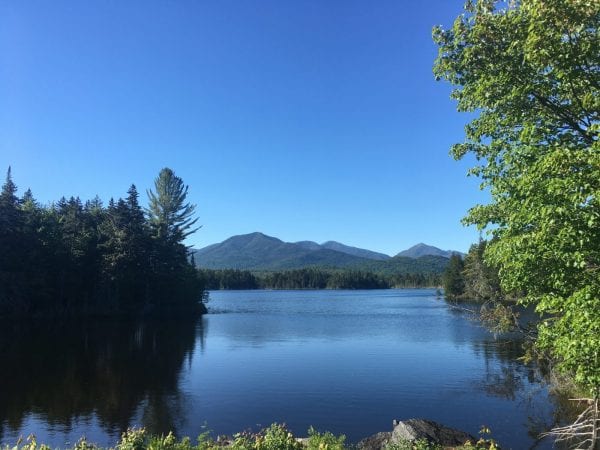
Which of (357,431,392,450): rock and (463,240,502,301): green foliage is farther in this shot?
(463,240,502,301): green foliage

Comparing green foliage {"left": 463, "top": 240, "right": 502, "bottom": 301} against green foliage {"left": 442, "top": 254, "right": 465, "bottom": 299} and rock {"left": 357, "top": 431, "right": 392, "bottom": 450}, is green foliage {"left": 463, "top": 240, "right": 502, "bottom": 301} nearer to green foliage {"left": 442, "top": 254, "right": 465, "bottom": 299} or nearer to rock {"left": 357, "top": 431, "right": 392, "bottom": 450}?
rock {"left": 357, "top": 431, "right": 392, "bottom": 450}

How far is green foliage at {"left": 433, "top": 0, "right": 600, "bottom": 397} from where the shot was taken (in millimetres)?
8344

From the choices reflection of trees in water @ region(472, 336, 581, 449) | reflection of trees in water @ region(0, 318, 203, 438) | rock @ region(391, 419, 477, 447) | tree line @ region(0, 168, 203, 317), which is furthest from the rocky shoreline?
tree line @ region(0, 168, 203, 317)

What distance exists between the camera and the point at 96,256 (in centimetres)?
6588

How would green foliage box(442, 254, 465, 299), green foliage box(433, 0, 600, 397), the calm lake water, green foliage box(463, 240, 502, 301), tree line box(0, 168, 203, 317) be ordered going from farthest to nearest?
1. green foliage box(442, 254, 465, 299)
2. tree line box(0, 168, 203, 317)
3. green foliage box(463, 240, 502, 301)
4. the calm lake water
5. green foliage box(433, 0, 600, 397)

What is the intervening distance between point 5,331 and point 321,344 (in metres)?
31.9

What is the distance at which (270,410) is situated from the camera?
65.2ft

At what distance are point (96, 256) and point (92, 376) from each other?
43.9 metres

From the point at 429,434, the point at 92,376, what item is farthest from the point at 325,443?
the point at 92,376

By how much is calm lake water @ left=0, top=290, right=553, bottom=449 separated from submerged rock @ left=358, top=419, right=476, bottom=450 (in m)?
2.89

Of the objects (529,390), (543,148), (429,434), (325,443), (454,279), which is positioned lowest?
(529,390)

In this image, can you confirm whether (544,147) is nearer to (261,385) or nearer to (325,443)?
(325,443)

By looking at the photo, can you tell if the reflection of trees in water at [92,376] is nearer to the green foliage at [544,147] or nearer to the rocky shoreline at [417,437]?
the rocky shoreline at [417,437]

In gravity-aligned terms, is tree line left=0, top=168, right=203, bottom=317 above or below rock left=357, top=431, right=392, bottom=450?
above
